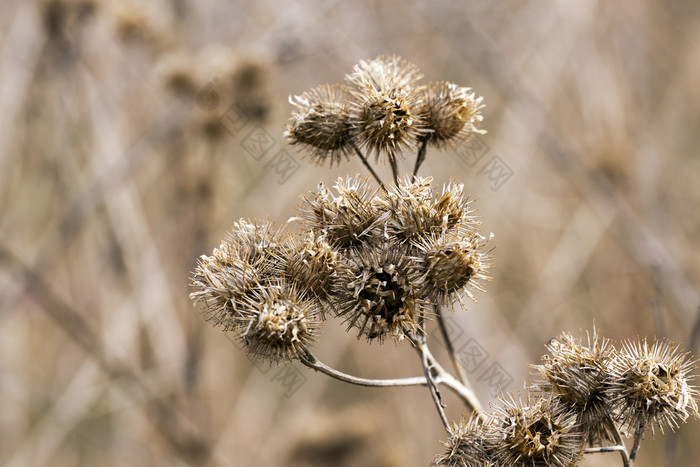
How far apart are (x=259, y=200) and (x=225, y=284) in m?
3.18

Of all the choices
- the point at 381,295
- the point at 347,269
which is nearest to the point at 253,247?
the point at 347,269

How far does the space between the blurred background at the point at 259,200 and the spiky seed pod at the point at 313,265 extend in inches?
77.9

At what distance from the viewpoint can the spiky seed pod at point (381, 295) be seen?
1793 millimetres

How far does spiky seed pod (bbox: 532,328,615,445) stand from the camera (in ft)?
5.73

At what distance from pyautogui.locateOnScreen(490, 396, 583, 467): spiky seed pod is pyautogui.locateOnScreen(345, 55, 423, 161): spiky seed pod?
3.25 ft

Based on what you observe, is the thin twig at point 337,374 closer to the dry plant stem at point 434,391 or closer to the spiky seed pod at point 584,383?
the dry plant stem at point 434,391

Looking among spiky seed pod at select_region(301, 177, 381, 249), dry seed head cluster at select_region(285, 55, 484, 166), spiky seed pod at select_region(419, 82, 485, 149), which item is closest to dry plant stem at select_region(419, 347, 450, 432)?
spiky seed pod at select_region(301, 177, 381, 249)

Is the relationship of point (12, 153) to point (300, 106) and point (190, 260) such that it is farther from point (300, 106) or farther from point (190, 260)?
point (300, 106)

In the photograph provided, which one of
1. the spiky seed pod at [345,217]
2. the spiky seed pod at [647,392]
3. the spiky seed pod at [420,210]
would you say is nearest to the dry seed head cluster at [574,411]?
the spiky seed pod at [647,392]

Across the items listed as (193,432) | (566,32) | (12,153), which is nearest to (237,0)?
(12,153)

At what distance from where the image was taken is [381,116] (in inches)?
81.6

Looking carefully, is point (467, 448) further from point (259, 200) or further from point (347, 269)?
point (259, 200)

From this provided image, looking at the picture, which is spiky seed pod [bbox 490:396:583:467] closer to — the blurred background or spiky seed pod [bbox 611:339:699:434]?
spiky seed pod [bbox 611:339:699:434]

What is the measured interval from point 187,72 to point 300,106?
212 centimetres
